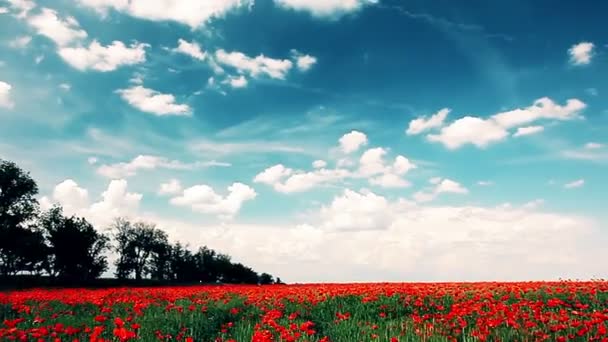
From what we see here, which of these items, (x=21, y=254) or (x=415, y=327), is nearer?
(x=415, y=327)

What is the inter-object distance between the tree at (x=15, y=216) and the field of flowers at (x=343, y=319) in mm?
Answer: 34844

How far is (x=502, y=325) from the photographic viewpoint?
30.5ft

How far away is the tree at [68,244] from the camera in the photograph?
164ft

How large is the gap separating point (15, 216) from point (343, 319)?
4821 centimetres

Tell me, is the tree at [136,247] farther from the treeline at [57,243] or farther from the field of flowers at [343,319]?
the field of flowers at [343,319]

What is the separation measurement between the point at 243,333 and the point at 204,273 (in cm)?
6775

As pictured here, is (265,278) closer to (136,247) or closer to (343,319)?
(136,247)

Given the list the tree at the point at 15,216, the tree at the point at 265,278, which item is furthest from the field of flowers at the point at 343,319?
the tree at the point at 265,278

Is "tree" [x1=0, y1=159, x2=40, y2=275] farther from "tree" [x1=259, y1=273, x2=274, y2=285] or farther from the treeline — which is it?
"tree" [x1=259, y1=273, x2=274, y2=285]

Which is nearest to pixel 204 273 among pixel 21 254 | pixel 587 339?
pixel 21 254

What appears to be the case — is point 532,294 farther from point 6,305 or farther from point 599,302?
point 6,305

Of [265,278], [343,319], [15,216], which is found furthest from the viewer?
[265,278]

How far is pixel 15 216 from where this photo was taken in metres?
45.6

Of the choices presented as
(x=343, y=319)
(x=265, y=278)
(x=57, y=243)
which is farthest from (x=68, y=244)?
(x=343, y=319)
